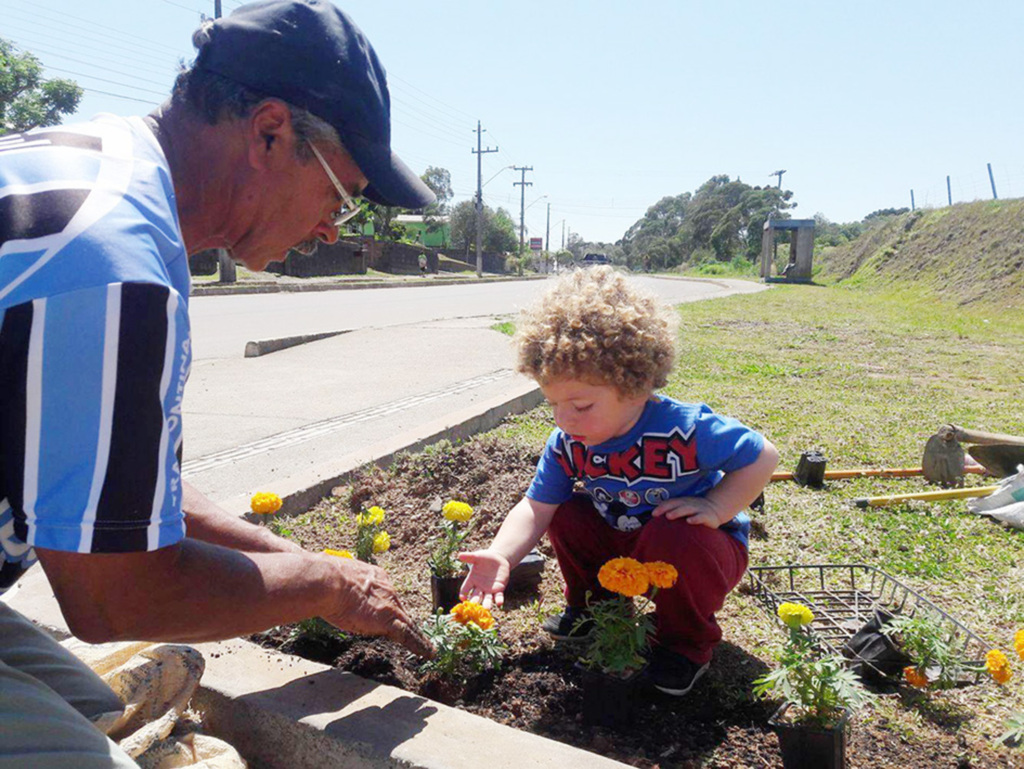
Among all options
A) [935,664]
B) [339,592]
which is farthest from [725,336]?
[339,592]

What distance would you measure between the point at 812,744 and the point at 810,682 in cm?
14

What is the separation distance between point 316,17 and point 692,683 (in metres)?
1.97

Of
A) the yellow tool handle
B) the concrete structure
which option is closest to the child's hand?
the yellow tool handle

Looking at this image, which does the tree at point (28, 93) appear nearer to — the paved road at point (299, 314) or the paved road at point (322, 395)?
the paved road at point (299, 314)

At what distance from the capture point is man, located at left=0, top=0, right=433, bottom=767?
1251 millimetres

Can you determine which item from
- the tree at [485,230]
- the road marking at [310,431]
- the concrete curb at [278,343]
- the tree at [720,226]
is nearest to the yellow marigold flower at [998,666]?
the road marking at [310,431]

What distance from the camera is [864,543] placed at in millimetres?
3699

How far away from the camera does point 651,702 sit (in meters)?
2.44

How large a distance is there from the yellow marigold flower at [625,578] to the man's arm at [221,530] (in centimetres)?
78

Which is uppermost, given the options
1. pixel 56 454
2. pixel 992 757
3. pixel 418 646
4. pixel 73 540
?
pixel 56 454

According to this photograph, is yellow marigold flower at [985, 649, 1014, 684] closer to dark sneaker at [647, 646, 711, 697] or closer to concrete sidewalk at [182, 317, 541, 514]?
dark sneaker at [647, 646, 711, 697]

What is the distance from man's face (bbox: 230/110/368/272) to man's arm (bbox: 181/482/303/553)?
2.19 feet

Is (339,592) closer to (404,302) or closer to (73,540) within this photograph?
(73,540)

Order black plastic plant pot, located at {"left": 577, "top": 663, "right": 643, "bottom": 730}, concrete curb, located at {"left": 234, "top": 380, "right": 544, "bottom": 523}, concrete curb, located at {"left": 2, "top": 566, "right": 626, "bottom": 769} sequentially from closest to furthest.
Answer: concrete curb, located at {"left": 2, "top": 566, "right": 626, "bottom": 769} → black plastic plant pot, located at {"left": 577, "top": 663, "right": 643, "bottom": 730} → concrete curb, located at {"left": 234, "top": 380, "right": 544, "bottom": 523}
